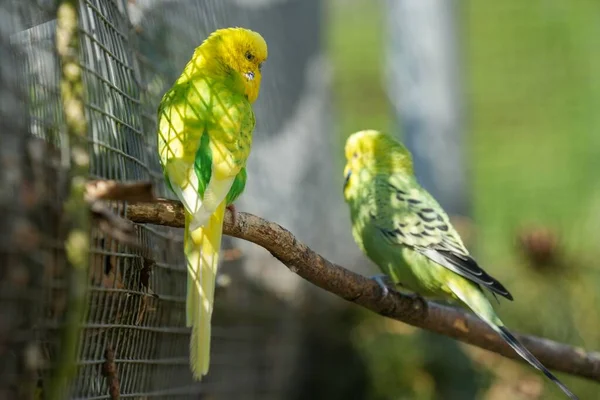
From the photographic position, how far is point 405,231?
105 inches

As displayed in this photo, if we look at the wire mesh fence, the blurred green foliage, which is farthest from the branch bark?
the blurred green foliage

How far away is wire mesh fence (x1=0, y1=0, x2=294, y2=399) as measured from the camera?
1.13 m

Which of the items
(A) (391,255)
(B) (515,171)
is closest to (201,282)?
(A) (391,255)

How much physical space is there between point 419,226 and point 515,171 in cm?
399

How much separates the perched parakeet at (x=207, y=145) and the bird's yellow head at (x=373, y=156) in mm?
840

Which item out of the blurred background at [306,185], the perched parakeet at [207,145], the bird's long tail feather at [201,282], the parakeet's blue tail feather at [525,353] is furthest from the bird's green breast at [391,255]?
the bird's long tail feather at [201,282]

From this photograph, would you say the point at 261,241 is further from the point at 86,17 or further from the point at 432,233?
the point at 432,233

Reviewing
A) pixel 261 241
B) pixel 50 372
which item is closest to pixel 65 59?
pixel 50 372

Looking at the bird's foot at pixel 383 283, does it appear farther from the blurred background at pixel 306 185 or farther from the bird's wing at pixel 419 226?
the blurred background at pixel 306 185

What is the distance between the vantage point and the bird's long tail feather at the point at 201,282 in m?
1.55

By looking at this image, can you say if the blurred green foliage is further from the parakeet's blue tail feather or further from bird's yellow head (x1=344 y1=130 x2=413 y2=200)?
the parakeet's blue tail feather

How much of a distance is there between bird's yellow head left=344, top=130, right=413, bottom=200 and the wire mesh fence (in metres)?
0.59

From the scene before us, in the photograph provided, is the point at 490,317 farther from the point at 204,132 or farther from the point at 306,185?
the point at 306,185

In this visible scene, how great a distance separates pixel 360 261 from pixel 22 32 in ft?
9.90
